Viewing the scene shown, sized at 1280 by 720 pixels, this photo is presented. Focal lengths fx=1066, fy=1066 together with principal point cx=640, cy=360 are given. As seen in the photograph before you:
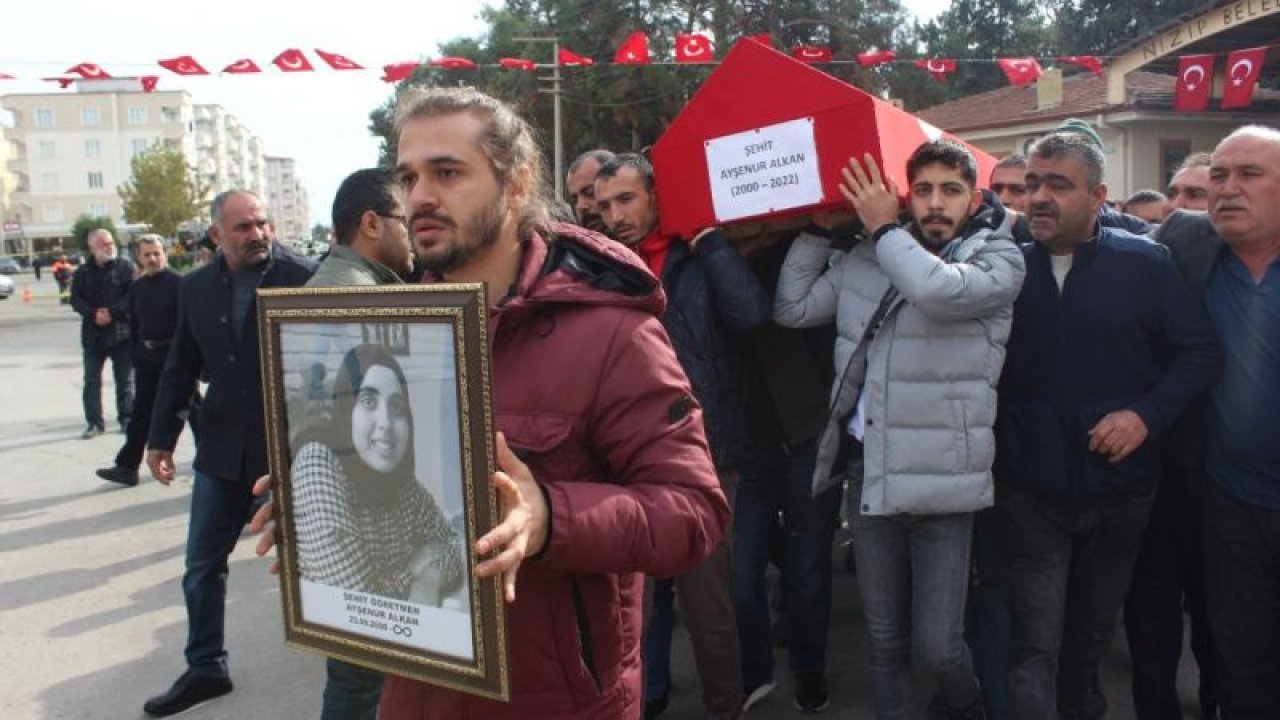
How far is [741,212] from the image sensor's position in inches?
146

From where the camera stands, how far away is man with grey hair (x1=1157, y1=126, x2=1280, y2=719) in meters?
3.18

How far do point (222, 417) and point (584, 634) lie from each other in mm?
2952

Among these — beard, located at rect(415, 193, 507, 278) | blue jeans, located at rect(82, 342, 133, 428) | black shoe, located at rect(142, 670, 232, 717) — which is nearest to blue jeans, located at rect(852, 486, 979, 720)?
beard, located at rect(415, 193, 507, 278)

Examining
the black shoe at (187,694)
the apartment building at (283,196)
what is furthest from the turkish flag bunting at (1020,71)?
the apartment building at (283,196)

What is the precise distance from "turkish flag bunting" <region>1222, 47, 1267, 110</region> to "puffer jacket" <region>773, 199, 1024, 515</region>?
12.8 metres

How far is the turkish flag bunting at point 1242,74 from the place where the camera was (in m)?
13.7

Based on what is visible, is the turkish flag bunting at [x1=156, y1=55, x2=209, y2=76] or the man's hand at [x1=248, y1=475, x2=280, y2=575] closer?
the man's hand at [x1=248, y1=475, x2=280, y2=575]

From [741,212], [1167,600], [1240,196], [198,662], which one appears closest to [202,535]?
[198,662]

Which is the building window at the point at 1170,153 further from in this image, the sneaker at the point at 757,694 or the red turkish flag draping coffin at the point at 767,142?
the sneaker at the point at 757,694

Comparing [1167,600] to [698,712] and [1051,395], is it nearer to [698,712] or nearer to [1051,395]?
[1051,395]

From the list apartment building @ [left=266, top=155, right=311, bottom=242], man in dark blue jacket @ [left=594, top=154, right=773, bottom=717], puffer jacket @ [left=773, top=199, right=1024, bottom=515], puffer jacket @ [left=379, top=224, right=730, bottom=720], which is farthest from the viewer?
apartment building @ [left=266, top=155, right=311, bottom=242]

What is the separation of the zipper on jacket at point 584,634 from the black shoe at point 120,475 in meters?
7.71

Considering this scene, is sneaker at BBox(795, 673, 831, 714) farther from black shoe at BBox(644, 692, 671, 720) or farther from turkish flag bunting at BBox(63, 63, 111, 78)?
turkish flag bunting at BBox(63, 63, 111, 78)

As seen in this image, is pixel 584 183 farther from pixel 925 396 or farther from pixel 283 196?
pixel 283 196
